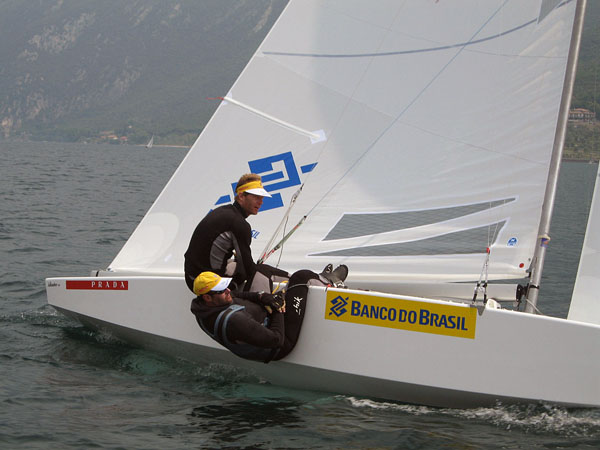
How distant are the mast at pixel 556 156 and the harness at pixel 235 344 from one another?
4.78 feet

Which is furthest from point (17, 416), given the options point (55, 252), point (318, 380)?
point (55, 252)

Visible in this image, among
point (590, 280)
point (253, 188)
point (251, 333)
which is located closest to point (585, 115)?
point (590, 280)

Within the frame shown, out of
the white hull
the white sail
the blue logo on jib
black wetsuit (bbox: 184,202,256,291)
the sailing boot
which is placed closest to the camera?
the white hull

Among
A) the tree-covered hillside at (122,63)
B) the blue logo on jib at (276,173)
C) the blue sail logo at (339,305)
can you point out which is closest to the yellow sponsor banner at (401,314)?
the blue sail logo at (339,305)

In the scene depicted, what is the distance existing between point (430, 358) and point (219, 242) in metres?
1.26

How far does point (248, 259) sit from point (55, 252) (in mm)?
5586

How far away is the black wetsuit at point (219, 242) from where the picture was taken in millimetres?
4164

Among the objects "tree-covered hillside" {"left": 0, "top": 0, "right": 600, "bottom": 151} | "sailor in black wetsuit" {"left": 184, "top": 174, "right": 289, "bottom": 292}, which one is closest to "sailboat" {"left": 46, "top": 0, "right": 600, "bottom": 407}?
"sailor in black wetsuit" {"left": 184, "top": 174, "right": 289, "bottom": 292}

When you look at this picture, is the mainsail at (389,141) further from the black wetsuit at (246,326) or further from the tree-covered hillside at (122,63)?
the tree-covered hillside at (122,63)

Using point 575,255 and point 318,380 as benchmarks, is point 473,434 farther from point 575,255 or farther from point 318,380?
point 575,255

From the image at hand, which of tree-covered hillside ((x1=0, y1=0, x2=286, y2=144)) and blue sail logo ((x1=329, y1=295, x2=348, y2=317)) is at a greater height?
tree-covered hillside ((x1=0, y1=0, x2=286, y2=144))

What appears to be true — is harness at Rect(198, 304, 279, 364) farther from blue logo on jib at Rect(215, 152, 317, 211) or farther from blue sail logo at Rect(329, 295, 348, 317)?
blue logo on jib at Rect(215, 152, 317, 211)

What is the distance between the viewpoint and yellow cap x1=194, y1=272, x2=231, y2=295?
160 inches

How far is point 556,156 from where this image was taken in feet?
14.7
